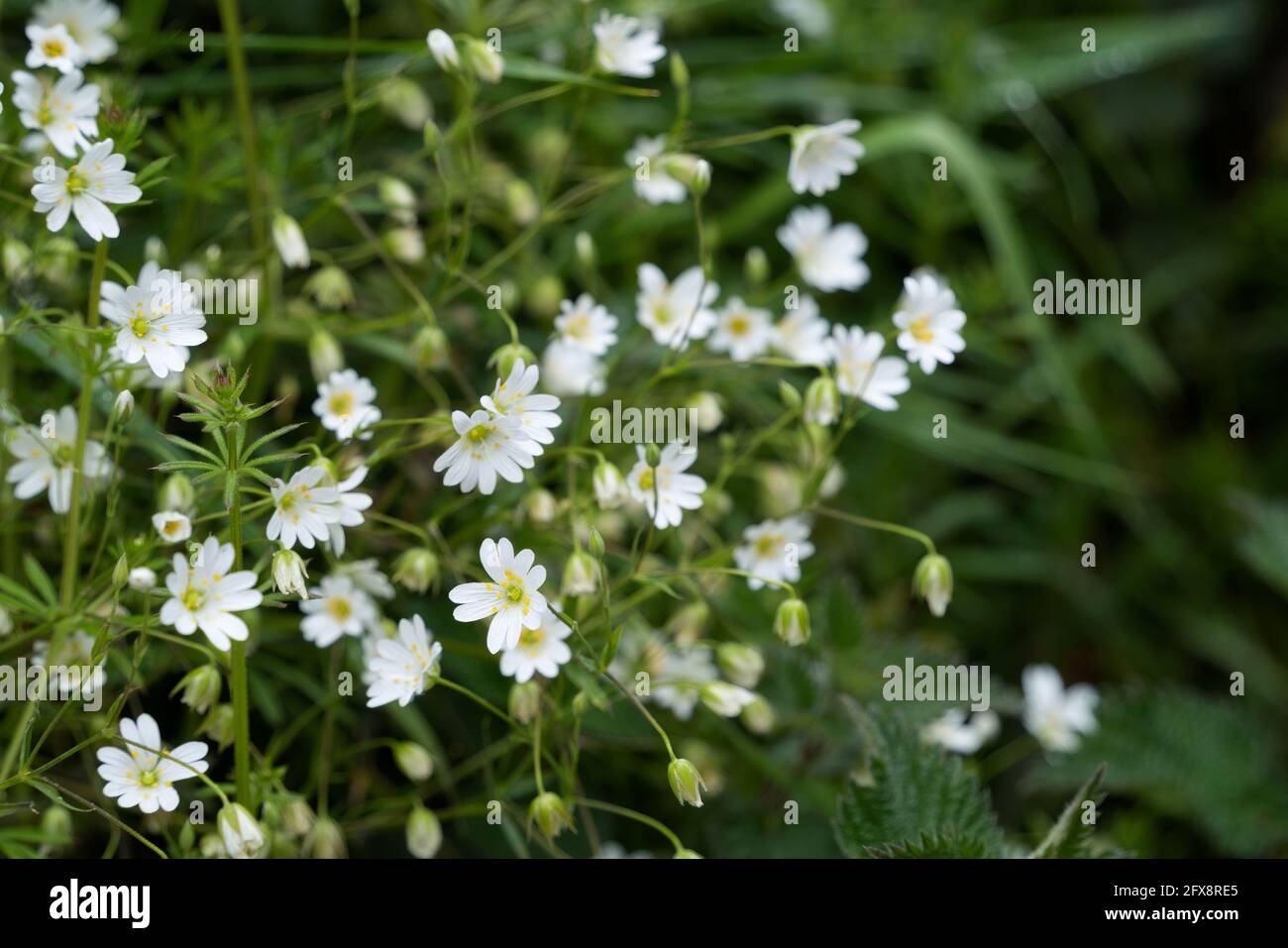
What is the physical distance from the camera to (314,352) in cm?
105

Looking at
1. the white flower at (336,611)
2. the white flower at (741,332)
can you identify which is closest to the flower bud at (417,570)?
the white flower at (336,611)

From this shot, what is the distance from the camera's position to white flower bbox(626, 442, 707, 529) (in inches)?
37.0

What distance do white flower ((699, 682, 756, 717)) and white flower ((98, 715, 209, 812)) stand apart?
0.38 meters

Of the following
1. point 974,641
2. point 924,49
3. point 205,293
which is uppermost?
point 924,49

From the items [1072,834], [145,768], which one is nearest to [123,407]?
[145,768]

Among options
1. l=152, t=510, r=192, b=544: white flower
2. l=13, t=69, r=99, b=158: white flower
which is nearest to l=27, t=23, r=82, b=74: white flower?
l=13, t=69, r=99, b=158: white flower

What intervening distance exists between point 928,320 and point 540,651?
1.41 feet

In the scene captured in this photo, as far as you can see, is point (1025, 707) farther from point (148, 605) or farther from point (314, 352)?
point (148, 605)

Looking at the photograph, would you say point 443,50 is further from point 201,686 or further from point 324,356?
point 201,686

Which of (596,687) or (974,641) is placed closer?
(596,687)

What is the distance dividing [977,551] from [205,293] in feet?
3.59

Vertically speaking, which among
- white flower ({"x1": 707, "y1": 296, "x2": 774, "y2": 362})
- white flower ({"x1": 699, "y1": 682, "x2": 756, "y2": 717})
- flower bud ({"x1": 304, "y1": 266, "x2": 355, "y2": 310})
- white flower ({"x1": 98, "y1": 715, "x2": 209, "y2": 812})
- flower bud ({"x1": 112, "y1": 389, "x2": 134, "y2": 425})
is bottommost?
white flower ({"x1": 98, "y1": 715, "x2": 209, "y2": 812})

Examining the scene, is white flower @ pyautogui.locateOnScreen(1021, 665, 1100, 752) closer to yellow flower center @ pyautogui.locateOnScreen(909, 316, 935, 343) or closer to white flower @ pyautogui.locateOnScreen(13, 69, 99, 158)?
yellow flower center @ pyautogui.locateOnScreen(909, 316, 935, 343)
